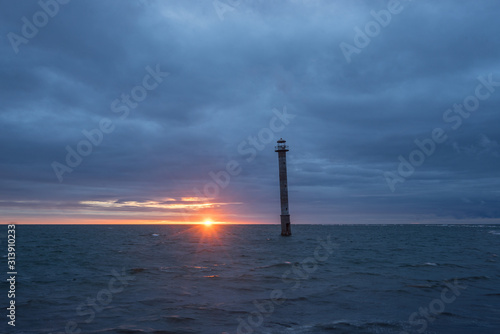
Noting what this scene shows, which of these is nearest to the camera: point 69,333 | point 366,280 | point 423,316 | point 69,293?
point 69,333

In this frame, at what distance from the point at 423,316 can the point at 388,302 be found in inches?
90.7

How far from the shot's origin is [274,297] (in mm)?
16156

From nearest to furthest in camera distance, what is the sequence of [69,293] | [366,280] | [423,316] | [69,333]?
[69,333], [423,316], [69,293], [366,280]

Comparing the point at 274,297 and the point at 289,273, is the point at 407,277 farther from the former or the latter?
the point at 274,297

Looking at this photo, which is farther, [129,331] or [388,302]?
[388,302]

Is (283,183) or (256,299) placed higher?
(283,183)

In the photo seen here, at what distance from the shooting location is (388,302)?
611 inches

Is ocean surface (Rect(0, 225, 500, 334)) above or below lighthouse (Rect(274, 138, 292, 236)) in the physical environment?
below

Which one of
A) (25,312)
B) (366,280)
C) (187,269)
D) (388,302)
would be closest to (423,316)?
(388,302)

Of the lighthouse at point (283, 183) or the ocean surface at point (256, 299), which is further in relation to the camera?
the lighthouse at point (283, 183)

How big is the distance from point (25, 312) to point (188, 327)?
21.9ft

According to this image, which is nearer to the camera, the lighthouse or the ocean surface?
the ocean surface

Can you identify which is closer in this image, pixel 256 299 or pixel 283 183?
pixel 256 299

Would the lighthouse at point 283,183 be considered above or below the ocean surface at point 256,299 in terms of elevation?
above
